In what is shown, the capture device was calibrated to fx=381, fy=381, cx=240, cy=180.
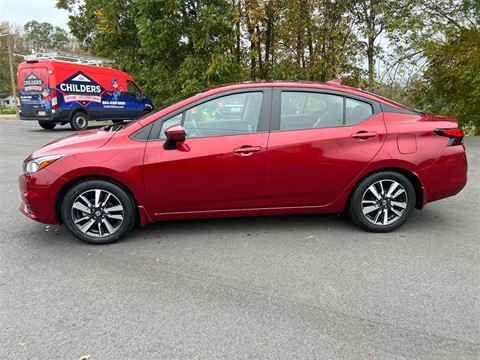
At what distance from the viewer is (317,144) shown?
12.7 ft

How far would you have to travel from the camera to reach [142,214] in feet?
12.6

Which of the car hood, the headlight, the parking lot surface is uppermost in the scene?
the car hood

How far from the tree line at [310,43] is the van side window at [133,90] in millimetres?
2577

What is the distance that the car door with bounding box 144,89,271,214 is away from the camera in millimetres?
3746

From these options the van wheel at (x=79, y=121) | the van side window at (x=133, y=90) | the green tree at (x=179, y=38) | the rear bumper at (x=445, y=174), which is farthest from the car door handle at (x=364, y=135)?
the van side window at (x=133, y=90)

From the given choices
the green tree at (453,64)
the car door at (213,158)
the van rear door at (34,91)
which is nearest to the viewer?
the car door at (213,158)

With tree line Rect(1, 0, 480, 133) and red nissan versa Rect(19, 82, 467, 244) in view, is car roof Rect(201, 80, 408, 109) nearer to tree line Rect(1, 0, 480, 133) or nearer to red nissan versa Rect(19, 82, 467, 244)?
red nissan versa Rect(19, 82, 467, 244)

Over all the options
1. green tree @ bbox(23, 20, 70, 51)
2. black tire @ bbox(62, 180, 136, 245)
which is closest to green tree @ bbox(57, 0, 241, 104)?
black tire @ bbox(62, 180, 136, 245)

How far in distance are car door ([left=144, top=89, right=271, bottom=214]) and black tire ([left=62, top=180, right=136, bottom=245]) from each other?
0.95ft

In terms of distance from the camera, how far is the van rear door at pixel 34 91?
13781 mm

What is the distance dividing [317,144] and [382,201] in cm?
94

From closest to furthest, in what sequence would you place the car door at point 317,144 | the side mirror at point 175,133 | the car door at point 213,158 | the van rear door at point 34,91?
1. the side mirror at point 175,133
2. the car door at point 213,158
3. the car door at point 317,144
4. the van rear door at point 34,91

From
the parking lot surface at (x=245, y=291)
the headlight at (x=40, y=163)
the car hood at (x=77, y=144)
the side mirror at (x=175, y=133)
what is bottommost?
the parking lot surface at (x=245, y=291)

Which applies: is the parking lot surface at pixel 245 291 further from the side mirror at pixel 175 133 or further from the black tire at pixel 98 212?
the side mirror at pixel 175 133
